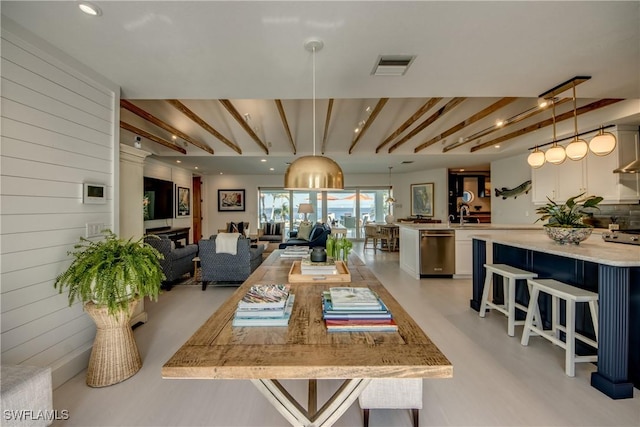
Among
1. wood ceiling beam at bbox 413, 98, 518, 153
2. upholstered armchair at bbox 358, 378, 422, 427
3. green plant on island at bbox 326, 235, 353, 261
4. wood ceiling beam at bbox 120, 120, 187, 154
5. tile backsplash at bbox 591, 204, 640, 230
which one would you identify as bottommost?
upholstered armchair at bbox 358, 378, 422, 427

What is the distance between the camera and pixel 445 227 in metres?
5.09

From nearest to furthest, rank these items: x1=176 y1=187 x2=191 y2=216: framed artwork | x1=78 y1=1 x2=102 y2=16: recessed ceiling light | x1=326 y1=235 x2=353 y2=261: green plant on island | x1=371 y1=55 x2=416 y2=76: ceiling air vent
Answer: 1. x1=78 y1=1 x2=102 y2=16: recessed ceiling light
2. x1=371 y1=55 x2=416 y2=76: ceiling air vent
3. x1=326 y1=235 x2=353 y2=261: green plant on island
4. x1=176 y1=187 x2=191 y2=216: framed artwork

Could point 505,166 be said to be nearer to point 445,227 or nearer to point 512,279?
point 445,227

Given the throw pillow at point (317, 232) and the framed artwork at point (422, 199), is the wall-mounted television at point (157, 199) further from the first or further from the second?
the framed artwork at point (422, 199)

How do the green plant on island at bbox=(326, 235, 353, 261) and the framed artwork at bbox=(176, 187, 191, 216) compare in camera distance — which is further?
the framed artwork at bbox=(176, 187, 191, 216)

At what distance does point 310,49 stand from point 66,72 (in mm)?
1949

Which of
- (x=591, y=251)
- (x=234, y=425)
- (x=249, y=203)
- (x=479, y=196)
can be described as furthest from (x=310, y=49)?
(x=479, y=196)

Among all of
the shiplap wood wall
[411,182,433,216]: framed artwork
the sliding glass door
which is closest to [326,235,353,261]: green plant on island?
the shiplap wood wall

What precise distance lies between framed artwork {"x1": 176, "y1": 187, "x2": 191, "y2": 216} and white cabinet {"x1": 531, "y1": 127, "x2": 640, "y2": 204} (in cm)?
887

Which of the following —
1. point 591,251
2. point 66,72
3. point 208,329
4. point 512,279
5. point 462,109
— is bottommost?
point 512,279

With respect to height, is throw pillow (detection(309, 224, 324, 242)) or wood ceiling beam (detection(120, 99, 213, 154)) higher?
wood ceiling beam (detection(120, 99, 213, 154))

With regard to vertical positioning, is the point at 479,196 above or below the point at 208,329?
above

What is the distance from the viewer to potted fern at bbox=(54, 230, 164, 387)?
1924 millimetres

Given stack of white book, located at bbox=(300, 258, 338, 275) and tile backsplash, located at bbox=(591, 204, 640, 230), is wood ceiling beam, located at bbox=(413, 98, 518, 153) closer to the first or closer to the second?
tile backsplash, located at bbox=(591, 204, 640, 230)
